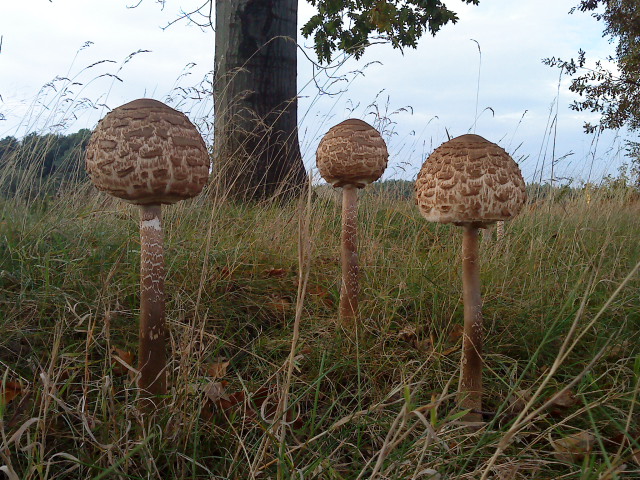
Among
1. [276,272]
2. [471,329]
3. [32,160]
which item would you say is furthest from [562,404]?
[32,160]

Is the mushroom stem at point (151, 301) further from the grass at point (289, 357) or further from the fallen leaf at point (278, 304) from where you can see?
the fallen leaf at point (278, 304)

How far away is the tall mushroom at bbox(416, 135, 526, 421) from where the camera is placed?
78.4 inches

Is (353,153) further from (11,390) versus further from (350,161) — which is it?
(11,390)

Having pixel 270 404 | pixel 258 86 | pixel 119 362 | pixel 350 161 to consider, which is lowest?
pixel 270 404

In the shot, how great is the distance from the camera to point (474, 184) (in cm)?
198

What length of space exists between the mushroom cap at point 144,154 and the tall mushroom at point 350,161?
932 mm

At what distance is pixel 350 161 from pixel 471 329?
41.8 inches

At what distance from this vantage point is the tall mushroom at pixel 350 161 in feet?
8.83

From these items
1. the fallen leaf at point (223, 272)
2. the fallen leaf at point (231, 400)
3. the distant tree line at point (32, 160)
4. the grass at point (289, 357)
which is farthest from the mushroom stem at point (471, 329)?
the distant tree line at point (32, 160)

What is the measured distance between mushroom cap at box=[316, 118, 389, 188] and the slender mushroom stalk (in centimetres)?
16

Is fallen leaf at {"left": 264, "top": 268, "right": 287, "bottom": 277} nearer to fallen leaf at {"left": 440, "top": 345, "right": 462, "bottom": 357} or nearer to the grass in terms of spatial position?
the grass

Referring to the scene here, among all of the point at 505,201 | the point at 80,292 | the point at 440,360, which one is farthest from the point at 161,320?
the point at 505,201

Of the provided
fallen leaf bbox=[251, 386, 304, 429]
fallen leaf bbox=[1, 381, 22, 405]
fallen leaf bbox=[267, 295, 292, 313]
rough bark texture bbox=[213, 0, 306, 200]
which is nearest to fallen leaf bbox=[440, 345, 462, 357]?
fallen leaf bbox=[251, 386, 304, 429]

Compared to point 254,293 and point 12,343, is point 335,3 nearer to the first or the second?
point 254,293
